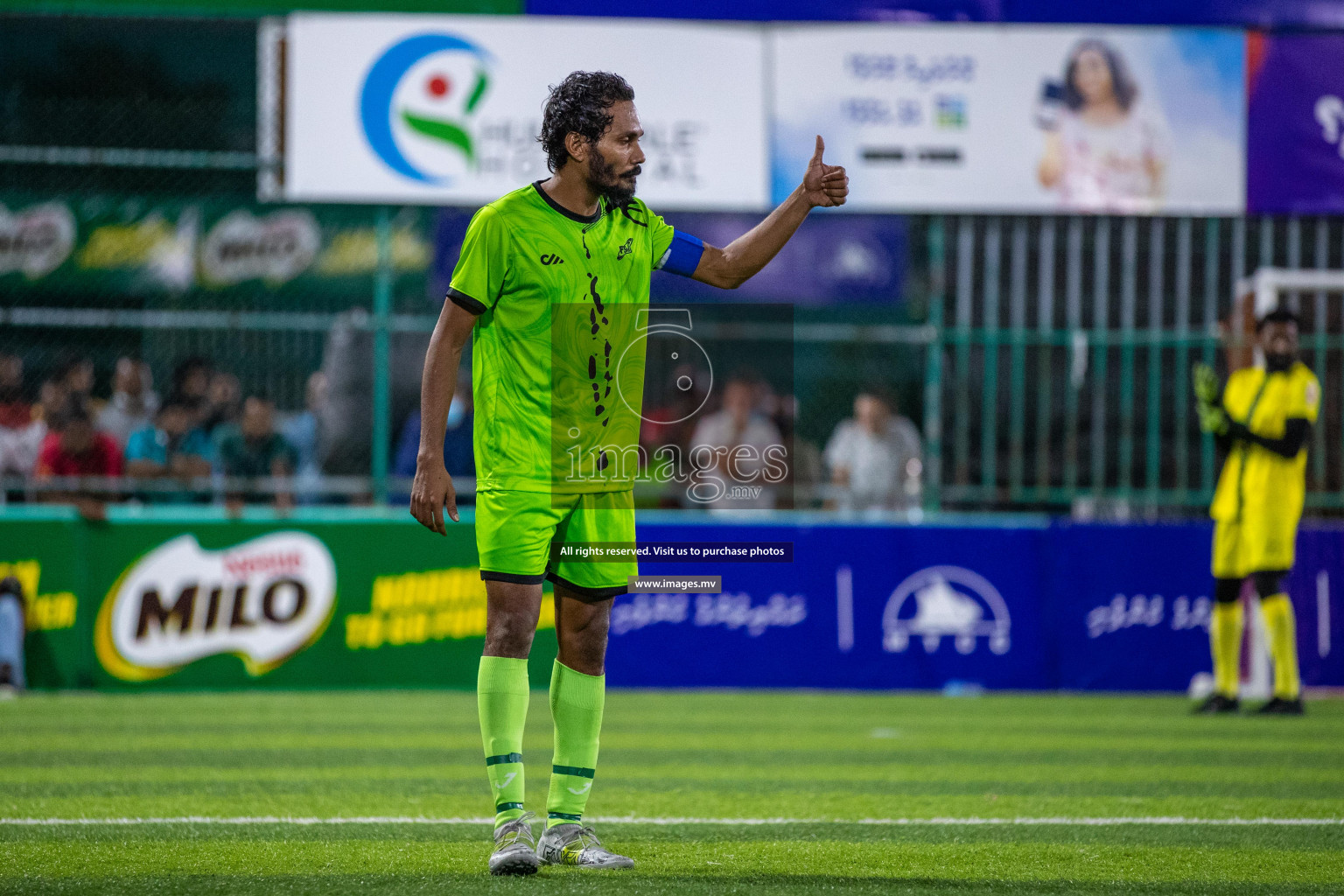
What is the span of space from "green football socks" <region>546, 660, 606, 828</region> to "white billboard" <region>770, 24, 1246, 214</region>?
28.4 feet

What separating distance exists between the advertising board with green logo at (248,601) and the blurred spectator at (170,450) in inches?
23.0

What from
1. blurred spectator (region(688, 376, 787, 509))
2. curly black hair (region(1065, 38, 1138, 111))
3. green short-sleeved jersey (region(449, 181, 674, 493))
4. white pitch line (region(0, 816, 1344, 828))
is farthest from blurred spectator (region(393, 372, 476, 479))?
green short-sleeved jersey (region(449, 181, 674, 493))

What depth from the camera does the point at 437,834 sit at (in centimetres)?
524

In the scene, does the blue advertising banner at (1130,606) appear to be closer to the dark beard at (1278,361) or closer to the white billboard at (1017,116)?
the dark beard at (1278,361)

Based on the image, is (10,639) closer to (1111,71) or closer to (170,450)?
(170,450)

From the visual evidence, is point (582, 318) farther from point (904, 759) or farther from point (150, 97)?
point (150, 97)

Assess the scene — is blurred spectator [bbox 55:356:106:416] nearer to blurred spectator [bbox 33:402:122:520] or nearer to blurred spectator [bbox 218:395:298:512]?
blurred spectator [bbox 33:402:122:520]

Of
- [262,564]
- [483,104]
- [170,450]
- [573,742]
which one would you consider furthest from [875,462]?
[573,742]

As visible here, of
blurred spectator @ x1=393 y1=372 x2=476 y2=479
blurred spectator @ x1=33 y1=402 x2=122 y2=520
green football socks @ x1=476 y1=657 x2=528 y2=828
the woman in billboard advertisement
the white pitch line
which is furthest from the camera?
the woman in billboard advertisement

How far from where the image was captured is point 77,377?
38.8 ft

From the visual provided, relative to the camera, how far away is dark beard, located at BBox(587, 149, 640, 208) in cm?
465

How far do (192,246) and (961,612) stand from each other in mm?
7307

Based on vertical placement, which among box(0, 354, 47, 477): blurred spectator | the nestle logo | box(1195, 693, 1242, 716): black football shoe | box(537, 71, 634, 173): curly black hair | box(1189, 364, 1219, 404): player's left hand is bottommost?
box(1195, 693, 1242, 716): black football shoe

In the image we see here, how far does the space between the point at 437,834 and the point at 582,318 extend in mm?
1742
